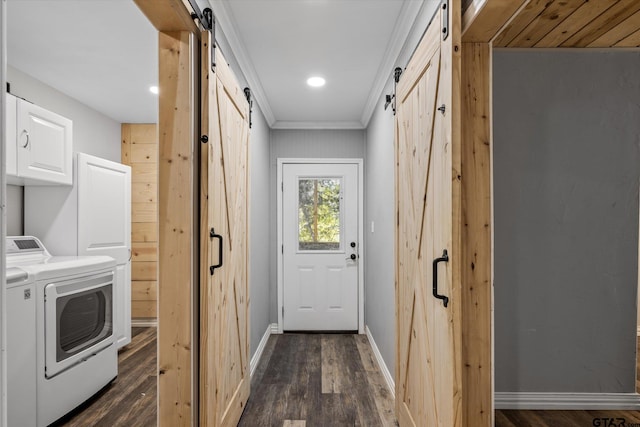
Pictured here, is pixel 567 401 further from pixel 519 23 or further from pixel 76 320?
pixel 76 320

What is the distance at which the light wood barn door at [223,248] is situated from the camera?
69.8 inches

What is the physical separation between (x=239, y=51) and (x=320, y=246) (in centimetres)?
246

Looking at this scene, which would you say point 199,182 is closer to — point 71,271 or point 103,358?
point 71,271

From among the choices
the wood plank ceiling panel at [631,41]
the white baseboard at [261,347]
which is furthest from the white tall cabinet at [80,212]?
the wood plank ceiling panel at [631,41]

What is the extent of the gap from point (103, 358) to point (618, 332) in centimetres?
357

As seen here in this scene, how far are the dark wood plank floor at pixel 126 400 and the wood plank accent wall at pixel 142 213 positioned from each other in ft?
3.21

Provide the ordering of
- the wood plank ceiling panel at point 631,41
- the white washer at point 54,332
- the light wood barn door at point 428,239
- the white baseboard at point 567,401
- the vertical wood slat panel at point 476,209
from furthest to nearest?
the white baseboard at point 567,401
the wood plank ceiling panel at point 631,41
the white washer at point 54,332
the vertical wood slat panel at point 476,209
the light wood barn door at point 428,239

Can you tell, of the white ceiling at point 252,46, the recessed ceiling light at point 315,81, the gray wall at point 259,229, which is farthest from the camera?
the gray wall at point 259,229

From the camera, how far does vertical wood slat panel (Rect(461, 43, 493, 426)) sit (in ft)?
5.33

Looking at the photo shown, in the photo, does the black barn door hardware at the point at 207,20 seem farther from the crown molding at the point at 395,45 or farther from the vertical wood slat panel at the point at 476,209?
the vertical wood slat panel at the point at 476,209

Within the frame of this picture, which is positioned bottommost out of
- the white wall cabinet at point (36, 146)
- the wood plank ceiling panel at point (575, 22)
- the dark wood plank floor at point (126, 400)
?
the dark wood plank floor at point (126, 400)

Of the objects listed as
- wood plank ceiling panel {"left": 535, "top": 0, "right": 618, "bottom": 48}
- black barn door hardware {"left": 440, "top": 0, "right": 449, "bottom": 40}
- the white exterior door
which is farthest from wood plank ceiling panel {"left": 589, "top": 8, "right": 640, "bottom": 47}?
the white exterior door

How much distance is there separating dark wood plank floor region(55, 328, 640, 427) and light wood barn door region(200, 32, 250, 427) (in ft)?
1.05

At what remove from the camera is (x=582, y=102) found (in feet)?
8.35
